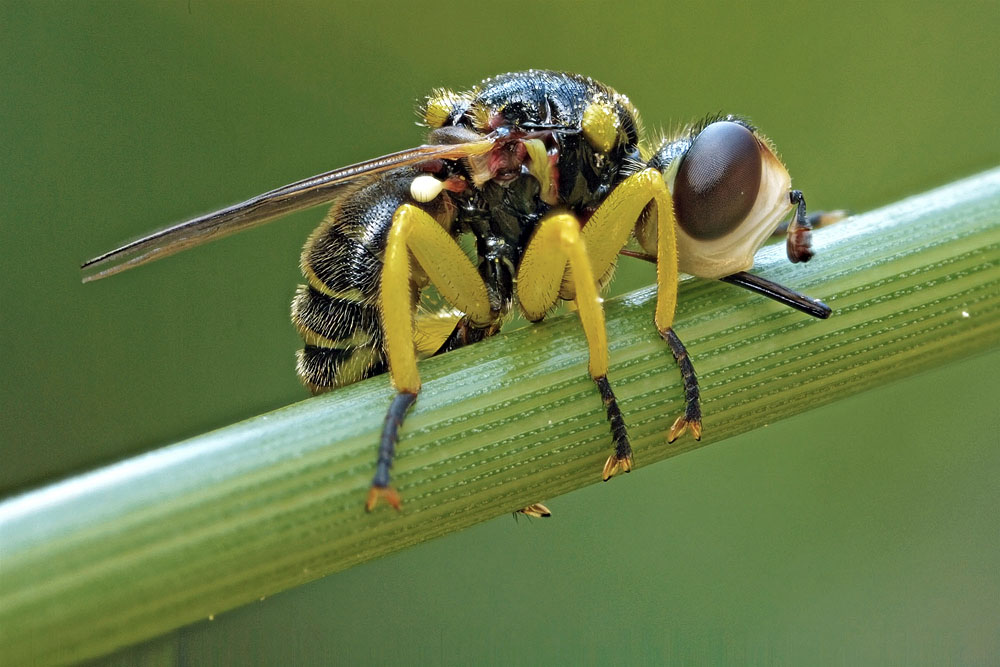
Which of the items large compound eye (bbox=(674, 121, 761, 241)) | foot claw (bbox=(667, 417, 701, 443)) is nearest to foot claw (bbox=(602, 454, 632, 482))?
foot claw (bbox=(667, 417, 701, 443))

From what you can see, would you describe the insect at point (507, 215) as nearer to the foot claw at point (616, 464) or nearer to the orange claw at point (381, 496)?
the foot claw at point (616, 464)

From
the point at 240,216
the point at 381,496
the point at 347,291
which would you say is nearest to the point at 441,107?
the point at 347,291

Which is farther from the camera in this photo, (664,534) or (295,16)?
(295,16)

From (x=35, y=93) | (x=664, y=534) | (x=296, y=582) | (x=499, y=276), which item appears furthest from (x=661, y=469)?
(x=35, y=93)

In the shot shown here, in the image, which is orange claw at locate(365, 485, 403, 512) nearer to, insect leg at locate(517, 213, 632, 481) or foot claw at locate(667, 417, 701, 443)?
insect leg at locate(517, 213, 632, 481)

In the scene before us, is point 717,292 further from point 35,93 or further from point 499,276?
point 35,93

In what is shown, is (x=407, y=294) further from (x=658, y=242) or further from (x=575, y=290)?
(x=658, y=242)
